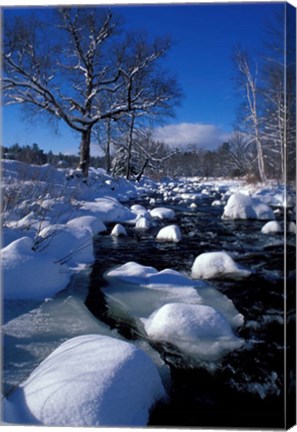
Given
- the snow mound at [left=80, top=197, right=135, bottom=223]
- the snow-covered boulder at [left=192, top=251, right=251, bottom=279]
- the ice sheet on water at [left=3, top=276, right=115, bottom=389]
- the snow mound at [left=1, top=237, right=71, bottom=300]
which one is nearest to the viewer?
the ice sheet on water at [left=3, top=276, right=115, bottom=389]

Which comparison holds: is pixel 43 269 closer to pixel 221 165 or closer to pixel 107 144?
pixel 107 144

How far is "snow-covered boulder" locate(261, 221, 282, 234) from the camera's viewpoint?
156cm

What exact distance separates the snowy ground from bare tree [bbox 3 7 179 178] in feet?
0.98

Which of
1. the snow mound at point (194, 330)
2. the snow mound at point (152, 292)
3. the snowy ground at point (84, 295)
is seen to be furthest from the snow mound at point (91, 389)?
the snow mound at point (152, 292)

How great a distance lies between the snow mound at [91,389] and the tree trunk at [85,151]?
854 mm

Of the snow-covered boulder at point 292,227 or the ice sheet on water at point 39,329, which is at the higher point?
the snow-covered boulder at point 292,227

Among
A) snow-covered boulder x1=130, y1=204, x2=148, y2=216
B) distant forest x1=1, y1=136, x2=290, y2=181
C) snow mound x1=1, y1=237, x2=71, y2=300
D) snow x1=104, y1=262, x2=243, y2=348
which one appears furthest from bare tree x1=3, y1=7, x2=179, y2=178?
snow x1=104, y1=262, x2=243, y2=348

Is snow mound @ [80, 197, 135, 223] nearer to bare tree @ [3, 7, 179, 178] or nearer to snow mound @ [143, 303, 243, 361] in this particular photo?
bare tree @ [3, 7, 179, 178]

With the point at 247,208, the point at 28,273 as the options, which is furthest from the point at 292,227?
the point at 28,273

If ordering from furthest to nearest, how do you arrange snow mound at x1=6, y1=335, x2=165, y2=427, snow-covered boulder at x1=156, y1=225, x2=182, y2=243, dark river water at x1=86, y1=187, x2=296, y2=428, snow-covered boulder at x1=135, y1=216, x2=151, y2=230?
snow-covered boulder at x1=156, y1=225, x2=182, y2=243
snow-covered boulder at x1=135, y1=216, x2=151, y2=230
dark river water at x1=86, y1=187, x2=296, y2=428
snow mound at x1=6, y1=335, x2=165, y2=427

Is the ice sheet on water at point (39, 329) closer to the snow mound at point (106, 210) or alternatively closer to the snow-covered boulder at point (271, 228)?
the snow mound at point (106, 210)

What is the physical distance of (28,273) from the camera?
1.86 meters

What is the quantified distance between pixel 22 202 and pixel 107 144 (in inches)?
20.5

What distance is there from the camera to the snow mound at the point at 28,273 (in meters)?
1.67
